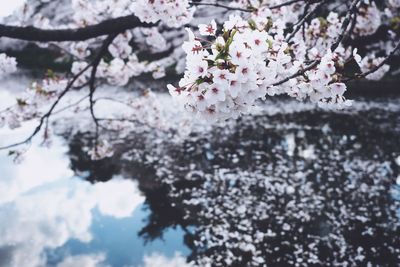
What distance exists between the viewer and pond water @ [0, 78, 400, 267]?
7.58 m

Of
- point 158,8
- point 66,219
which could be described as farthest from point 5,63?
point 66,219

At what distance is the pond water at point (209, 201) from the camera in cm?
758

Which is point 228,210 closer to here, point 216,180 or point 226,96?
point 216,180

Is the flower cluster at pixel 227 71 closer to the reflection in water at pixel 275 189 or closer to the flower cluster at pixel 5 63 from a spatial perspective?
the flower cluster at pixel 5 63

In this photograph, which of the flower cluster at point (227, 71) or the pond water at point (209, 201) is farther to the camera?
the pond water at point (209, 201)

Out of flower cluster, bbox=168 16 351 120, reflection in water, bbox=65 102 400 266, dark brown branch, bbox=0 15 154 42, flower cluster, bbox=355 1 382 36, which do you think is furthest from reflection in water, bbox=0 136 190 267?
flower cluster, bbox=168 16 351 120

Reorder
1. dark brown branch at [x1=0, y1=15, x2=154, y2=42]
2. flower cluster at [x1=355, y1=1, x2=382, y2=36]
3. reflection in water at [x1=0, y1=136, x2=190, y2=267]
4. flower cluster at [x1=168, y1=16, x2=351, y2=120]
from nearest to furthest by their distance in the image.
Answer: flower cluster at [x1=168, y1=16, x2=351, y2=120], dark brown branch at [x1=0, y1=15, x2=154, y2=42], flower cluster at [x1=355, y1=1, x2=382, y2=36], reflection in water at [x1=0, y1=136, x2=190, y2=267]

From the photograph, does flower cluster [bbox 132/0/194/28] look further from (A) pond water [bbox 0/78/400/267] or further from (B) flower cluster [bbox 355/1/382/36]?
(A) pond water [bbox 0/78/400/267]

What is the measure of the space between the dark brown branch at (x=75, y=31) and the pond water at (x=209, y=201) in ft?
15.4

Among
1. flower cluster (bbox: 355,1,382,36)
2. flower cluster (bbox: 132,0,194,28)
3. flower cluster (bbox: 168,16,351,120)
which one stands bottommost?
flower cluster (bbox: 168,16,351,120)

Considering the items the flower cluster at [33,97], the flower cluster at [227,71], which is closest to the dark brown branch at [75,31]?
the flower cluster at [227,71]

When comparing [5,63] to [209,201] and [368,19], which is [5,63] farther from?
[209,201]

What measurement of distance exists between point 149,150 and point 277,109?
8094 mm

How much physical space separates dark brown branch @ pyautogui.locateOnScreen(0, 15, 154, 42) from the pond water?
4691 millimetres
